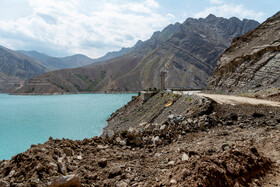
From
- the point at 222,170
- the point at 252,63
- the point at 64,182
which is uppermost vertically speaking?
the point at 252,63

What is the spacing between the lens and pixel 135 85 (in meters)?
124

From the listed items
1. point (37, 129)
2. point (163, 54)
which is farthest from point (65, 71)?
point (37, 129)

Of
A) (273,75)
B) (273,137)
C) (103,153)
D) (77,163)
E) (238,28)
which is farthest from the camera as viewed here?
(238,28)

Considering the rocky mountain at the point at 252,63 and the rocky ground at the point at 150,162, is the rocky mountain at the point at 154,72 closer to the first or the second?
the rocky mountain at the point at 252,63

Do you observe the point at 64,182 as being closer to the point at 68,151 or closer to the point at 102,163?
the point at 102,163

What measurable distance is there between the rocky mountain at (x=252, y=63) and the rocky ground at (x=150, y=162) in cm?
1547

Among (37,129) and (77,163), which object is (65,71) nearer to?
(37,129)

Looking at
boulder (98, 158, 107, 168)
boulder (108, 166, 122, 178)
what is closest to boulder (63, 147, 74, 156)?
boulder (98, 158, 107, 168)

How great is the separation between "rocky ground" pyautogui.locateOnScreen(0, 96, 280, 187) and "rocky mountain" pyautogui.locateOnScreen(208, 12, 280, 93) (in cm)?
1547

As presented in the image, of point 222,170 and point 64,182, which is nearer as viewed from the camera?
point 64,182

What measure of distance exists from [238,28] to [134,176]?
209m

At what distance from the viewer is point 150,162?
5199mm

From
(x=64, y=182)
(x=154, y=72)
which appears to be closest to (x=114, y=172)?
(x=64, y=182)

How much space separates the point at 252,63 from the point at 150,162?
24.7 m
